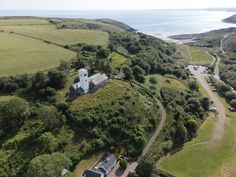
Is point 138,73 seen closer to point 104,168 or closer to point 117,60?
point 117,60

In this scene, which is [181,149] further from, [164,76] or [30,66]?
[30,66]

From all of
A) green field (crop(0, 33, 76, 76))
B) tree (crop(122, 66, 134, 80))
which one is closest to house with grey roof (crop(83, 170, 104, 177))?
tree (crop(122, 66, 134, 80))

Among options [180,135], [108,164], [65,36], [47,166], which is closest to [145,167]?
[108,164]

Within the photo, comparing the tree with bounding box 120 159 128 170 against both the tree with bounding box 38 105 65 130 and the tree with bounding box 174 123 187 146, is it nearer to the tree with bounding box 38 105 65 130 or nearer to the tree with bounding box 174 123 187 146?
the tree with bounding box 38 105 65 130

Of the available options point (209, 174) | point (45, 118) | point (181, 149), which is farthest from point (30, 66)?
point (209, 174)

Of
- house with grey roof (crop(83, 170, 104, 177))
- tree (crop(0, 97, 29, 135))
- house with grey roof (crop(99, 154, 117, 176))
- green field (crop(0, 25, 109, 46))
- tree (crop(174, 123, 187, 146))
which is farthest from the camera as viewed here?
green field (crop(0, 25, 109, 46))
